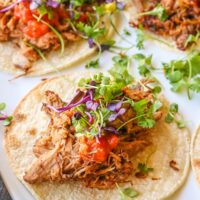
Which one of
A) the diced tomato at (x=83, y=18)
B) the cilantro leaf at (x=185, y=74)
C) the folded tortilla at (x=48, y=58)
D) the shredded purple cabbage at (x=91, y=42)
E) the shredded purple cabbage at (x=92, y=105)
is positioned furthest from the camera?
the diced tomato at (x=83, y=18)

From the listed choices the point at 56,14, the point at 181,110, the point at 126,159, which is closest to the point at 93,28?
the point at 56,14

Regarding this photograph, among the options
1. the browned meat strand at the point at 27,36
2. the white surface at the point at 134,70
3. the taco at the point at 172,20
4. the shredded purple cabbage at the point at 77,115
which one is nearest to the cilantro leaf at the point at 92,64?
the white surface at the point at 134,70

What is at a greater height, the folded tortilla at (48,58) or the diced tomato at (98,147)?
the folded tortilla at (48,58)

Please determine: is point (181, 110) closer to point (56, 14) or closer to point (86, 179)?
point (86, 179)

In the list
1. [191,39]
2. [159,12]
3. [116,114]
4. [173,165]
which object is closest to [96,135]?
[116,114]

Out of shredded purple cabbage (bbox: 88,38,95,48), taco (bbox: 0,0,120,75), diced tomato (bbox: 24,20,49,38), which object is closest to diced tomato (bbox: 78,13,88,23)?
taco (bbox: 0,0,120,75)

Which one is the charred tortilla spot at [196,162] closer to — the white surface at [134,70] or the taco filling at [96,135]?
the white surface at [134,70]
